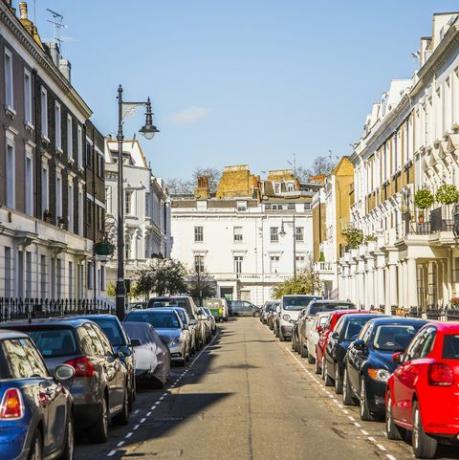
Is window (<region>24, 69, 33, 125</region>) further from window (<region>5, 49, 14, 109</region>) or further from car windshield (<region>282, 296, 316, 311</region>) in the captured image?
car windshield (<region>282, 296, 316, 311</region>)

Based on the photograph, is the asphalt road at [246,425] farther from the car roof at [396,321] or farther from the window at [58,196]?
the window at [58,196]

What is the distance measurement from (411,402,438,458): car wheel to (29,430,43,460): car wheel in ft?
15.8

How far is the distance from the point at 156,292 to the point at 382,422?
2374 inches

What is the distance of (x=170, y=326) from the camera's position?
33.5 meters

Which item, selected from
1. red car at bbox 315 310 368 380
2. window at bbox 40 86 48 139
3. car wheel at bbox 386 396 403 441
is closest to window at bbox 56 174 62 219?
window at bbox 40 86 48 139

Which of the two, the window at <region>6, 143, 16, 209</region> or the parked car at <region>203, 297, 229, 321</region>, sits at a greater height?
the window at <region>6, 143, 16, 209</region>

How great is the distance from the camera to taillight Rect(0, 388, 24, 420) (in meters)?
10.1

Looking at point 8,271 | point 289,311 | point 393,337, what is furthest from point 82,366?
point 289,311

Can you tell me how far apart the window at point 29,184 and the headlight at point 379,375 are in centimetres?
2486

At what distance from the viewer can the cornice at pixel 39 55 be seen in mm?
Result: 36219

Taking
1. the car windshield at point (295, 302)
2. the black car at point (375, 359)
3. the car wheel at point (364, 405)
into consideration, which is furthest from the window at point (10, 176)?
the car wheel at point (364, 405)

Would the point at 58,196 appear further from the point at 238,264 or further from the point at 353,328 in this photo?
the point at 238,264

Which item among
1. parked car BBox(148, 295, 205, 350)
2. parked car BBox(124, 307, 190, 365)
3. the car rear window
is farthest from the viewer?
parked car BBox(148, 295, 205, 350)

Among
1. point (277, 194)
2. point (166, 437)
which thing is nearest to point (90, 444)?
point (166, 437)
